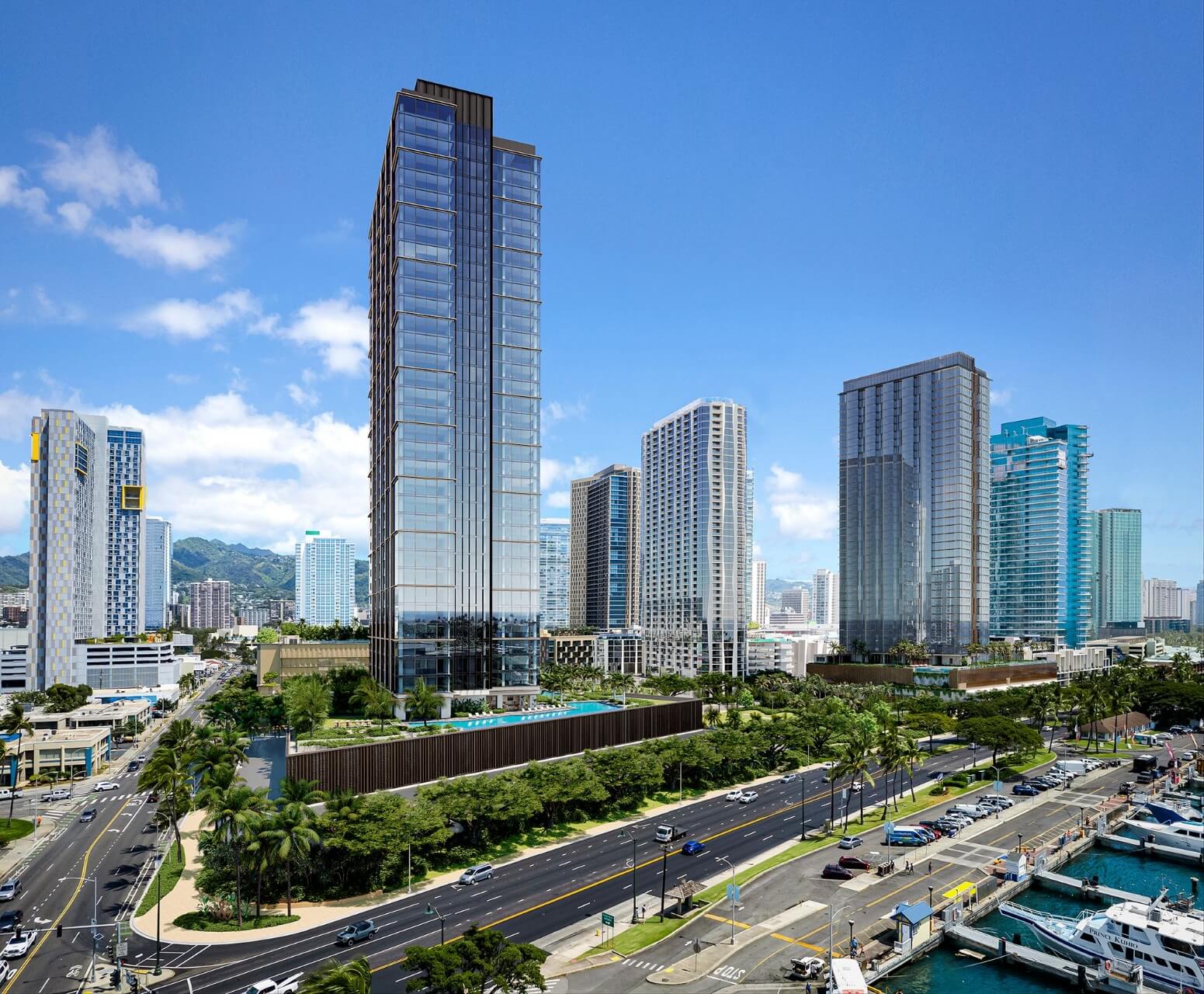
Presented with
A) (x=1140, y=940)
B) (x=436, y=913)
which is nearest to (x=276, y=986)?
(x=436, y=913)

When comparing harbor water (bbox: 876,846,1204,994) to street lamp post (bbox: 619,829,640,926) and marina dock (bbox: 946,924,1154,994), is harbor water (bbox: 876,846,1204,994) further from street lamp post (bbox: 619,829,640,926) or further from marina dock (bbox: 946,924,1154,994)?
street lamp post (bbox: 619,829,640,926)

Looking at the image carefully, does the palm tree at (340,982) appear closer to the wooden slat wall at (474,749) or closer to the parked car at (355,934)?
the parked car at (355,934)

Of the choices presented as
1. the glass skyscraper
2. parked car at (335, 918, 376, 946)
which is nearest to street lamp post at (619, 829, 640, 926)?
parked car at (335, 918, 376, 946)

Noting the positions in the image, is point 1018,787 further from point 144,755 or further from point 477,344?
point 144,755

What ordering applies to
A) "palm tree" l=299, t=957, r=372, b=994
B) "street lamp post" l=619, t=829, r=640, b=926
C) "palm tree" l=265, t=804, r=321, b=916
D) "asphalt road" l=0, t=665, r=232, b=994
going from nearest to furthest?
"palm tree" l=299, t=957, r=372, b=994 < "asphalt road" l=0, t=665, r=232, b=994 < "palm tree" l=265, t=804, r=321, b=916 < "street lamp post" l=619, t=829, r=640, b=926

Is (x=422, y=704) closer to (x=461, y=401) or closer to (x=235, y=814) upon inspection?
(x=461, y=401)

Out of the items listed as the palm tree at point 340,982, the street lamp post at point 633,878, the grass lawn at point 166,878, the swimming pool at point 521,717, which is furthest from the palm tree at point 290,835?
the swimming pool at point 521,717

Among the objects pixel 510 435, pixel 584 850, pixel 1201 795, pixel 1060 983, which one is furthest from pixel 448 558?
pixel 1201 795
